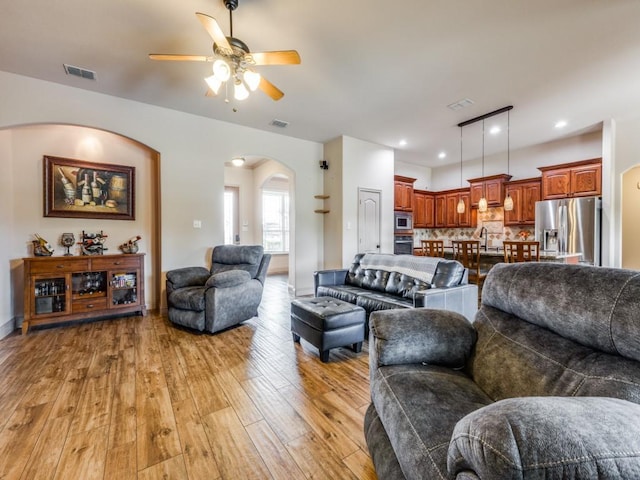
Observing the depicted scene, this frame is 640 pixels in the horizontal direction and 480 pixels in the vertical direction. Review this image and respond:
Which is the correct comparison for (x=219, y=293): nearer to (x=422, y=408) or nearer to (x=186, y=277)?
(x=186, y=277)

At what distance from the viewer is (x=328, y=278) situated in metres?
3.83

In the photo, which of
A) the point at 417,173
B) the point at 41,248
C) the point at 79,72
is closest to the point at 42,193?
the point at 41,248

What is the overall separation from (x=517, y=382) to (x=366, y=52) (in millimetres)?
3041

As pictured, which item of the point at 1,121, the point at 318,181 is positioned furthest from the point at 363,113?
the point at 1,121

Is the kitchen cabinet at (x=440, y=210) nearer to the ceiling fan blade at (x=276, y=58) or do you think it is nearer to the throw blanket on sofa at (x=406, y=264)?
the throw blanket on sofa at (x=406, y=264)

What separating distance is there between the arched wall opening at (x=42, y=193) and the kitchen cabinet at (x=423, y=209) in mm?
6078

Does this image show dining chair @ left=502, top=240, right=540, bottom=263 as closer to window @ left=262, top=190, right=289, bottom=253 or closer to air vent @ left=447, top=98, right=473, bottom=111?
air vent @ left=447, top=98, right=473, bottom=111

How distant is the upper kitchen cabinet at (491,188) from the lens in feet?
20.7

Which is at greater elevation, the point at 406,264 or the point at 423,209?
the point at 423,209

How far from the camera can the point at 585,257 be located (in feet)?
15.4

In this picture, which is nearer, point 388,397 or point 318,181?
point 388,397

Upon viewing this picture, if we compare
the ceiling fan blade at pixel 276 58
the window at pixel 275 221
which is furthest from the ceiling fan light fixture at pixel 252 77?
the window at pixel 275 221

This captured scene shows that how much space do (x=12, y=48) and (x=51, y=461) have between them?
12.2ft

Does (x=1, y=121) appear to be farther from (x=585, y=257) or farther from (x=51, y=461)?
(x=585, y=257)
